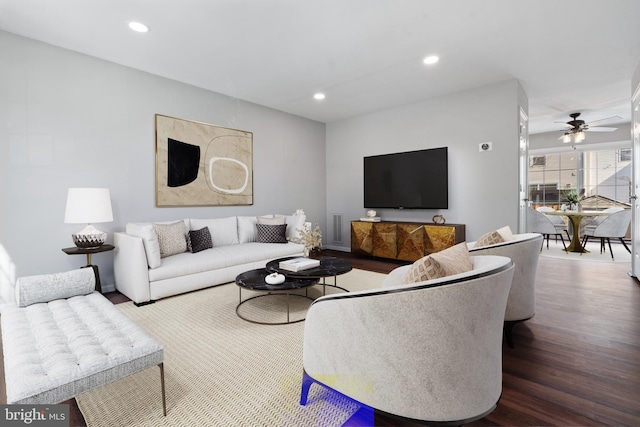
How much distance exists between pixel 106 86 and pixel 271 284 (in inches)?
117

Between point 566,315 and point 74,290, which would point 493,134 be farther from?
point 74,290

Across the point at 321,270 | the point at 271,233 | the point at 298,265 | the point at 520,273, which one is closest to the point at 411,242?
the point at 271,233

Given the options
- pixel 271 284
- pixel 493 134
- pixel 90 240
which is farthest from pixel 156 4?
pixel 493 134

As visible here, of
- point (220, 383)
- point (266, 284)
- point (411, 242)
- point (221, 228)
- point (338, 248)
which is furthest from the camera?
point (338, 248)

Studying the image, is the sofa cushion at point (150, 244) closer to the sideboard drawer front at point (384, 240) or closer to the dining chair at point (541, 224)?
the sideboard drawer front at point (384, 240)

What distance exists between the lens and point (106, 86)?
3512 millimetres

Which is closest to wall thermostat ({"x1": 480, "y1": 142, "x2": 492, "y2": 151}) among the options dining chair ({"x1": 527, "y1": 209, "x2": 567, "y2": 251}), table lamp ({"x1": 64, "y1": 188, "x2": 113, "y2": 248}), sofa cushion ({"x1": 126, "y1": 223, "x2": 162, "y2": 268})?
dining chair ({"x1": 527, "y1": 209, "x2": 567, "y2": 251})

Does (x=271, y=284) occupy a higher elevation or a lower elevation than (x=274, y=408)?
higher

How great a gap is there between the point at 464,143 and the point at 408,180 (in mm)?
995

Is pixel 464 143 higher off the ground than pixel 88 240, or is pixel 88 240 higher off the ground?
pixel 464 143

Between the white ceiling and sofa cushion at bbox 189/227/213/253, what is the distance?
6.45 ft

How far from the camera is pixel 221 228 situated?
432cm

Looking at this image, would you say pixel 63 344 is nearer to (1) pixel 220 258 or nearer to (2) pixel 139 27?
(1) pixel 220 258

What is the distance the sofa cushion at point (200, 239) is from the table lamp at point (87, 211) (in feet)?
3.06
